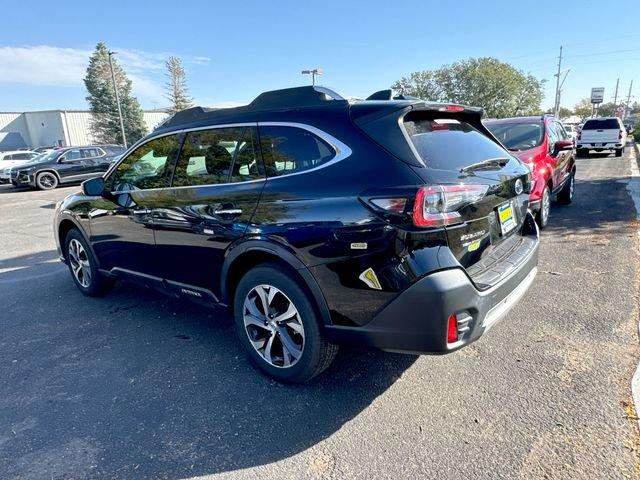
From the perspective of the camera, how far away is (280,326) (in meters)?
2.80

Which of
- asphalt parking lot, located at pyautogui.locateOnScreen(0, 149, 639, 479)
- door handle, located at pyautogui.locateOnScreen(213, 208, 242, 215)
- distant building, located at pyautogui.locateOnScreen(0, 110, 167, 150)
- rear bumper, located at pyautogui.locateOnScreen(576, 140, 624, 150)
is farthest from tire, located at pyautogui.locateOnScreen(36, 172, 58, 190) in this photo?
distant building, located at pyautogui.locateOnScreen(0, 110, 167, 150)

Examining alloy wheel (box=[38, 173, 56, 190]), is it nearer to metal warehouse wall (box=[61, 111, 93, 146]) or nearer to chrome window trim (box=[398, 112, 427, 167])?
chrome window trim (box=[398, 112, 427, 167])

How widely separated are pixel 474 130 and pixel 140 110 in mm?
55082

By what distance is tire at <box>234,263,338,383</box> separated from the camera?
261 cm

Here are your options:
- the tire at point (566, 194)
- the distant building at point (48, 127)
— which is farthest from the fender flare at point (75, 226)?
the distant building at point (48, 127)

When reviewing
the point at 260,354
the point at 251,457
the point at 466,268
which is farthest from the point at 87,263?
the point at 466,268

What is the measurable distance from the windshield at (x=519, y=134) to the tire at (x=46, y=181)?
55.0 ft

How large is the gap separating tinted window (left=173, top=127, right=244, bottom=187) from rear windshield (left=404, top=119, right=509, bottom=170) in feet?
4.04

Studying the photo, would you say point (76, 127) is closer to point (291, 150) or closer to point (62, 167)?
point (62, 167)

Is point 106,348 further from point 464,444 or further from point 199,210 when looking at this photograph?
point 464,444

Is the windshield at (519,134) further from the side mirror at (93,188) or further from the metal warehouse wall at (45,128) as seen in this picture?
the metal warehouse wall at (45,128)

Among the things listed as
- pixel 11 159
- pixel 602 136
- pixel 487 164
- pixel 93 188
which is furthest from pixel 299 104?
pixel 11 159

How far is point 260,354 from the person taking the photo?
2.94 m

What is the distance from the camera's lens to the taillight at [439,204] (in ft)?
7.18
